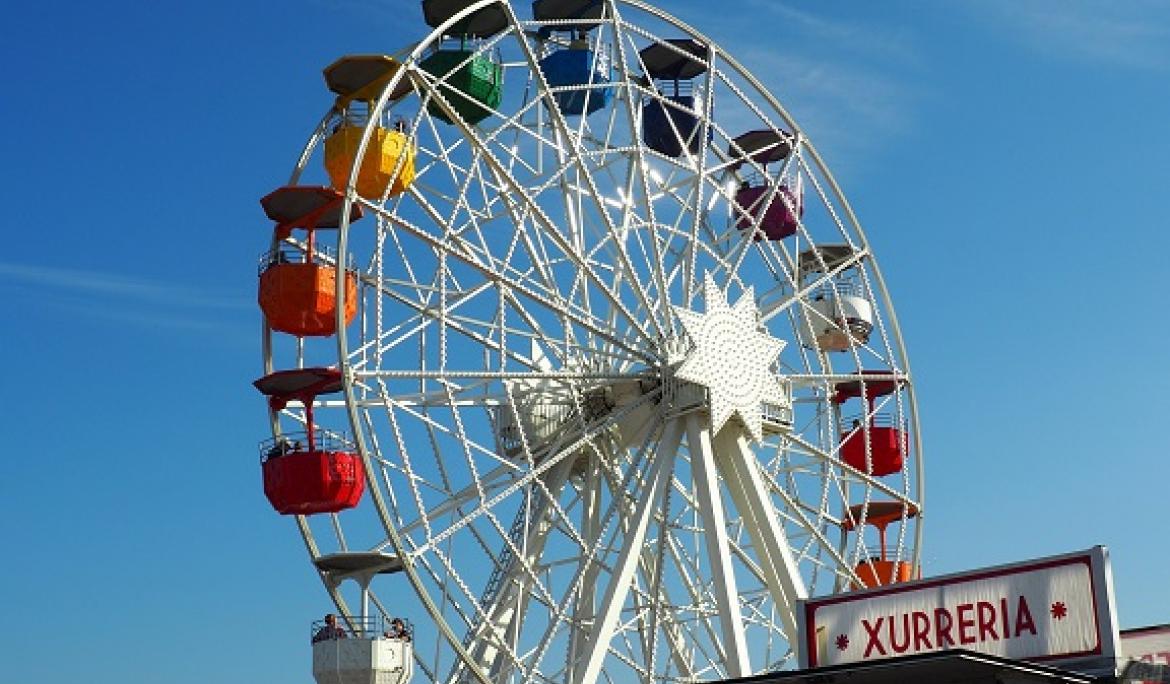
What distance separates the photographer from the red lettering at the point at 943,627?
16500mm

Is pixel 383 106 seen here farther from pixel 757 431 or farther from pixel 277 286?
pixel 757 431

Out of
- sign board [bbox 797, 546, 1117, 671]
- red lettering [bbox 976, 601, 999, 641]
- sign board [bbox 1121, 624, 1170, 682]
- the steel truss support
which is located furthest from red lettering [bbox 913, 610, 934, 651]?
the steel truss support

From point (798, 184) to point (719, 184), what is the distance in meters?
1.56

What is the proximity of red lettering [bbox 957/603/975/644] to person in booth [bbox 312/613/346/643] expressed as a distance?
892 cm

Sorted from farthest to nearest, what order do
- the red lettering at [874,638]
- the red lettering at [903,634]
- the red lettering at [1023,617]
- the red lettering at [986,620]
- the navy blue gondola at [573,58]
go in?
the navy blue gondola at [573,58] → the red lettering at [874,638] → the red lettering at [903,634] → the red lettering at [986,620] → the red lettering at [1023,617]

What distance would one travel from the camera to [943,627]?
16547mm

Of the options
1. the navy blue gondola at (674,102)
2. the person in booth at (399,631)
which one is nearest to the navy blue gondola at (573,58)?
the navy blue gondola at (674,102)

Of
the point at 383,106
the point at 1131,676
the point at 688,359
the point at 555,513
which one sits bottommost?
the point at 1131,676

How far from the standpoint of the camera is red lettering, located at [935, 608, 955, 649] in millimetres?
16500

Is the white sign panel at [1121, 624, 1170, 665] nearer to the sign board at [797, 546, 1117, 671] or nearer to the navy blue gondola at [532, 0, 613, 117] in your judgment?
the sign board at [797, 546, 1117, 671]

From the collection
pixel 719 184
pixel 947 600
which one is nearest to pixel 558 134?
pixel 719 184

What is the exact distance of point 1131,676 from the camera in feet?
49.3

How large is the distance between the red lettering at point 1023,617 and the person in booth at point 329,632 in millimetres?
9432

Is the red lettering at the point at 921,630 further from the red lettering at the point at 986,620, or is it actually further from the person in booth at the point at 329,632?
the person in booth at the point at 329,632
